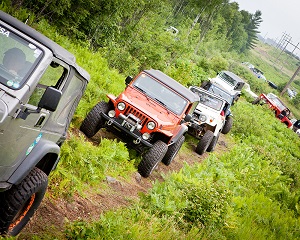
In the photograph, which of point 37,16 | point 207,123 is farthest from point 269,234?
point 37,16

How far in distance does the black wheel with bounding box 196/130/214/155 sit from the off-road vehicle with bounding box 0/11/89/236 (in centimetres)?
897

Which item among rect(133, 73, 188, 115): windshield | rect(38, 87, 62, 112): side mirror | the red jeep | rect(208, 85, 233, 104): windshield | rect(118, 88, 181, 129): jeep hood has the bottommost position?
rect(118, 88, 181, 129): jeep hood

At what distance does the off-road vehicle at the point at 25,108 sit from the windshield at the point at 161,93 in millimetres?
5120

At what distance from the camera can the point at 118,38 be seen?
16500 mm

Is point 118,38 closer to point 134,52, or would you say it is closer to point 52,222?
point 134,52

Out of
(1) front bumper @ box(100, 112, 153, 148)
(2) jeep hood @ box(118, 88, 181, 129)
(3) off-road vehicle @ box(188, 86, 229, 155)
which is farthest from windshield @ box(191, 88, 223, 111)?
(1) front bumper @ box(100, 112, 153, 148)

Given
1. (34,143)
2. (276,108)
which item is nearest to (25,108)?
(34,143)

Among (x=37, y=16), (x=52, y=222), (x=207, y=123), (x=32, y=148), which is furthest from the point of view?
(x=207, y=123)

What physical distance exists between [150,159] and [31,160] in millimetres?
4566

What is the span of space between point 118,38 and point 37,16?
4578 millimetres

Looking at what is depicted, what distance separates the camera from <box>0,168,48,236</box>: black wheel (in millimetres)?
3982

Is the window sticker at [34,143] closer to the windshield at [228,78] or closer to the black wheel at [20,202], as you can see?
the black wheel at [20,202]

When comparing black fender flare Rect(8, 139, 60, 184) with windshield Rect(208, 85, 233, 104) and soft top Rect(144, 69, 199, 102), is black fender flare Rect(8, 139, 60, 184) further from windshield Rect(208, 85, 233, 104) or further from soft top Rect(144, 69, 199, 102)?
windshield Rect(208, 85, 233, 104)

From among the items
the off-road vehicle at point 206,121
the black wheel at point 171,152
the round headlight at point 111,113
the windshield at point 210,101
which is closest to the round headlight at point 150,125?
the round headlight at point 111,113
